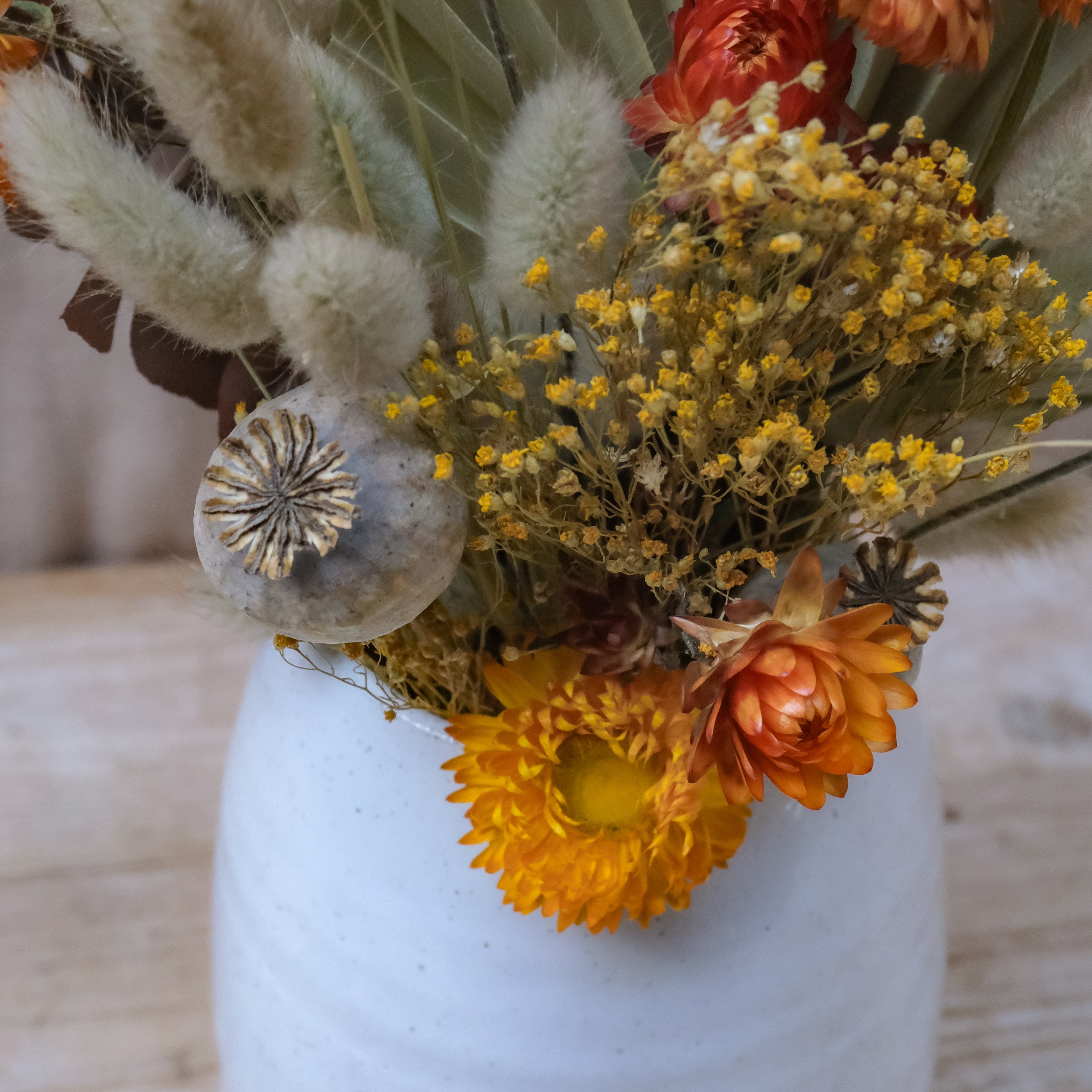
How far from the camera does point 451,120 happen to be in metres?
0.31

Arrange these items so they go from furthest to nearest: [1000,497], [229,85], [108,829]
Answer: [108,829]
[1000,497]
[229,85]

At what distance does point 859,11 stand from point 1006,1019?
0.55 metres

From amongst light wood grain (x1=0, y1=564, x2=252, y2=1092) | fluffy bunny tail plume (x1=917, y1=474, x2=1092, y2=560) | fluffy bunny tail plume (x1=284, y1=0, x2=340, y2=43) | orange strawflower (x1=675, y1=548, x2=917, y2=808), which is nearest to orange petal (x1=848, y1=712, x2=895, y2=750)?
orange strawflower (x1=675, y1=548, x2=917, y2=808)

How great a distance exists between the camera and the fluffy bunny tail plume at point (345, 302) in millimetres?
193

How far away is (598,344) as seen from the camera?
0.83ft

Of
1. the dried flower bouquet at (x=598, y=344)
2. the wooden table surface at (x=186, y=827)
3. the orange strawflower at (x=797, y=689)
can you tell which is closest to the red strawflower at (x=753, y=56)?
the dried flower bouquet at (x=598, y=344)

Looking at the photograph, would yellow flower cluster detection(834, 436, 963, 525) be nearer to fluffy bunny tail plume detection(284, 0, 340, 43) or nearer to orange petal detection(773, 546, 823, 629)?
orange petal detection(773, 546, 823, 629)

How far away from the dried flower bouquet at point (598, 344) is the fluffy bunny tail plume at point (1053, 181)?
1 centimetres

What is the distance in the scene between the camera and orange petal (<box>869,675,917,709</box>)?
243 millimetres

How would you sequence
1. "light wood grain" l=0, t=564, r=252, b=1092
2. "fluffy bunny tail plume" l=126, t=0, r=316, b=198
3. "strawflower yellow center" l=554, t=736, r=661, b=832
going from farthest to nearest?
"light wood grain" l=0, t=564, r=252, b=1092 → "strawflower yellow center" l=554, t=736, r=661, b=832 → "fluffy bunny tail plume" l=126, t=0, r=316, b=198

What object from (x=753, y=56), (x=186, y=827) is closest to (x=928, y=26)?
(x=753, y=56)

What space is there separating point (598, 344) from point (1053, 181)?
112 mm

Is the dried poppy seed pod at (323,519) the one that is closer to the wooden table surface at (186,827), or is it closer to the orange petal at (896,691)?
the orange petal at (896,691)

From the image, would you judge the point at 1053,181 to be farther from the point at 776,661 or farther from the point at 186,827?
the point at 186,827
